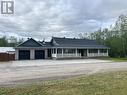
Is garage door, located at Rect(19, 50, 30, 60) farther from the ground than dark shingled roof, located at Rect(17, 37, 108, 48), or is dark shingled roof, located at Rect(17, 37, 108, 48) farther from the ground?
dark shingled roof, located at Rect(17, 37, 108, 48)

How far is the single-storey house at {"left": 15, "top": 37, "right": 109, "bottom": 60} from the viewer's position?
4347cm

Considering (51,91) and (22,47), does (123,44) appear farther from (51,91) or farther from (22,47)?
(51,91)

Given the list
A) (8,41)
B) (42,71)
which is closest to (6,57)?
(42,71)

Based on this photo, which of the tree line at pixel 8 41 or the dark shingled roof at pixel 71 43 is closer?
the dark shingled roof at pixel 71 43

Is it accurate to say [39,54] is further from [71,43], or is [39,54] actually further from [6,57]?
[71,43]

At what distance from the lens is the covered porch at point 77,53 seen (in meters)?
44.3

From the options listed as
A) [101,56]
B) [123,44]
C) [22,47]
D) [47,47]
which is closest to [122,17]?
[123,44]

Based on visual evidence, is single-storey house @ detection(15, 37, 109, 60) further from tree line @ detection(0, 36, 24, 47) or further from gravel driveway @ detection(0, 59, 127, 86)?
tree line @ detection(0, 36, 24, 47)

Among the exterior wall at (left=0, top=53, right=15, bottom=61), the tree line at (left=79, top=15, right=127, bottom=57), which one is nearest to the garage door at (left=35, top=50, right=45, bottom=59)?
the exterior wall at (left=0, top=53, right=15, bottom=61)

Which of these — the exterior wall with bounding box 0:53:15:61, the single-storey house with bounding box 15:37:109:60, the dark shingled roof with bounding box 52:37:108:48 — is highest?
the dark shingled roof with bounding box 52:37:108:48

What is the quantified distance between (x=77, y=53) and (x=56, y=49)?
5969 millimetres

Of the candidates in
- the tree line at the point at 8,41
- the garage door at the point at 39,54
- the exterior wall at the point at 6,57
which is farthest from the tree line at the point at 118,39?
the tree line at the point at 8,41

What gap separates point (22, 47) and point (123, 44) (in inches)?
948

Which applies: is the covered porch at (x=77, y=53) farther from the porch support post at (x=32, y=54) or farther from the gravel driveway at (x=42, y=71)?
the gravel driveway at (x=42, y=71)
